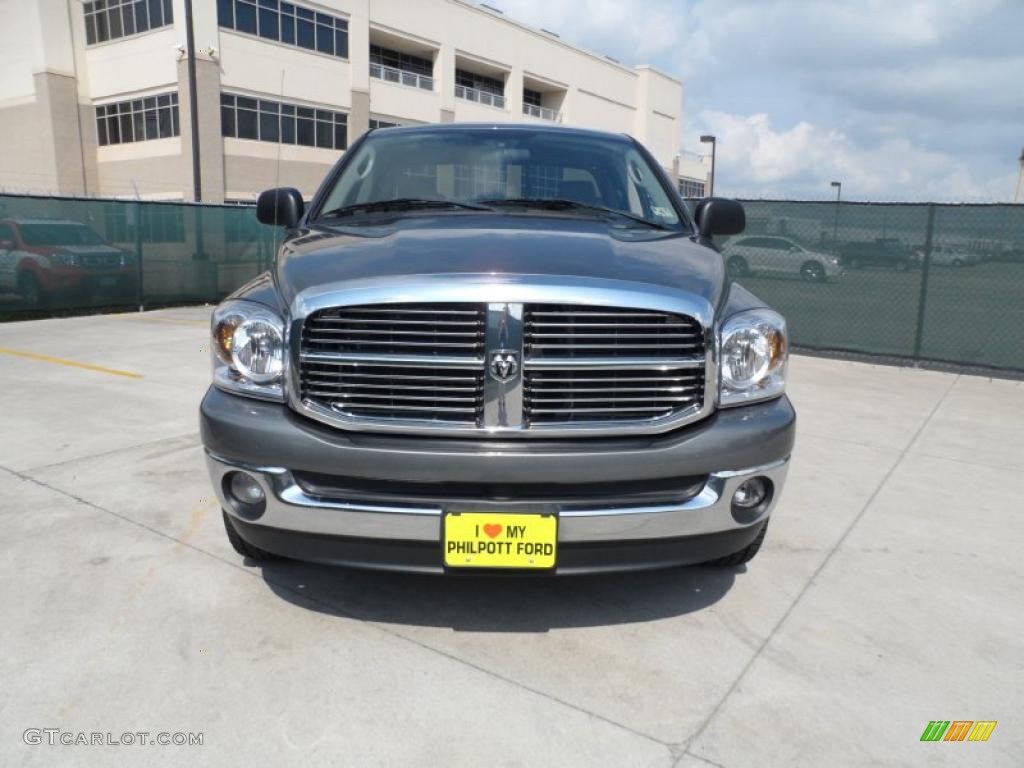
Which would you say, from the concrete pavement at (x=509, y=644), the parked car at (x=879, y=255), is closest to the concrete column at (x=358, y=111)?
the parked car at (x=879, y=255)

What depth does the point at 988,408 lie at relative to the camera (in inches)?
271

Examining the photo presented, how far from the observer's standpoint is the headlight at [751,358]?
2.62 metres

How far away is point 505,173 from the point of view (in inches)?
151

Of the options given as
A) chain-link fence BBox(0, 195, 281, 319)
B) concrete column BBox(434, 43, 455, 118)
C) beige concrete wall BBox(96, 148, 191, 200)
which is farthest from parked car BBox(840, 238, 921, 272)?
concrete column BBox(434, 43, 455, 118)

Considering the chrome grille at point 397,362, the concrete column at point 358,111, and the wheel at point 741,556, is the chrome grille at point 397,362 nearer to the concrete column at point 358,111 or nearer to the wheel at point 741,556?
the wheel at point 741,556

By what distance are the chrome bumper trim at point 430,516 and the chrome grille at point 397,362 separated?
0.94 feet

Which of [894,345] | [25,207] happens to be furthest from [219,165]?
[894,345]

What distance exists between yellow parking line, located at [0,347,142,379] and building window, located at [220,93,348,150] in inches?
922

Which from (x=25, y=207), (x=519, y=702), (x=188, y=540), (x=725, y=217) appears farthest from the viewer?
(x=25, y=207)

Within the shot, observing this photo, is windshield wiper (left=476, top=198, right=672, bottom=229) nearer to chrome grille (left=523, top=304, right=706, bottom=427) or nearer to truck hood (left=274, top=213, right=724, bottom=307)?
truck hood (left=274, top=213, right=724, bottom=307)

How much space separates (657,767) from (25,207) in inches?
490

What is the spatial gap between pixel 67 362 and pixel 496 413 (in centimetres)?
704

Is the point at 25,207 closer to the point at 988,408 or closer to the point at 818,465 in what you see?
the point at 818,465

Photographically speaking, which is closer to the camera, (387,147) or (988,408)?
(387,147)
